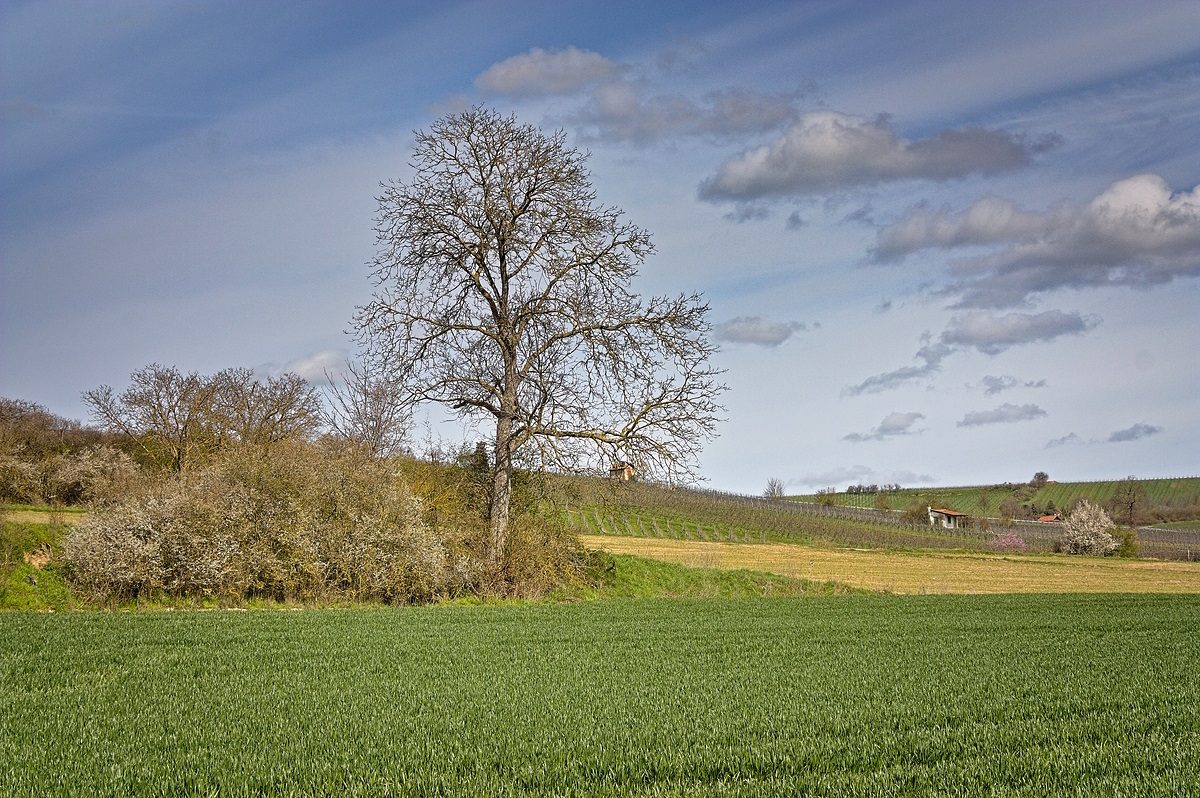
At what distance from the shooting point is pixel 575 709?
8945mm

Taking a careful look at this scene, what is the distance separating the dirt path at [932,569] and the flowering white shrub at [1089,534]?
853cm

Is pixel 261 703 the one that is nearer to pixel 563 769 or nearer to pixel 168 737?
pixel 168 737

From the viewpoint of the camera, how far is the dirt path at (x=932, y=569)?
120 feet

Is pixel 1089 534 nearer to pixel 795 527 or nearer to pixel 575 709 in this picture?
pixel 795 527

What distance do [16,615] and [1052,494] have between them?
5661 inches

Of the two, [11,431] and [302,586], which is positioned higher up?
[11,431]

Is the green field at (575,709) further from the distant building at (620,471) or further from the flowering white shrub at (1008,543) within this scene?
the flowering white shrub at (1008,543)

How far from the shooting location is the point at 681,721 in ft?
27.6

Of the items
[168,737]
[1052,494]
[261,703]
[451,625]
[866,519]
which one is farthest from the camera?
[1052,494]

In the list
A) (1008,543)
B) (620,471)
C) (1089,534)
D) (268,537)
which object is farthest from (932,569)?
(268,537)

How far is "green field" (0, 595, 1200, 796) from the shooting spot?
262 inches

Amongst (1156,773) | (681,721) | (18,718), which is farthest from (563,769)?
(18,718)

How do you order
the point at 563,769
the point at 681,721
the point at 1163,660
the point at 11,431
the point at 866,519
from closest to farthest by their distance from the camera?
the point at 563,769 < the point at 681,721 < the point at 1163,660 < the point at 11,431 < the point at 866,519

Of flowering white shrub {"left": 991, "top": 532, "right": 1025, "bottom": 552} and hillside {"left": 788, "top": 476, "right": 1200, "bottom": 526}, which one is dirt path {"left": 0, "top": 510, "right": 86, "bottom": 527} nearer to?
flowering white shrub {"left": 991, "top": 532, "right": 1025, "bottom": 552}
